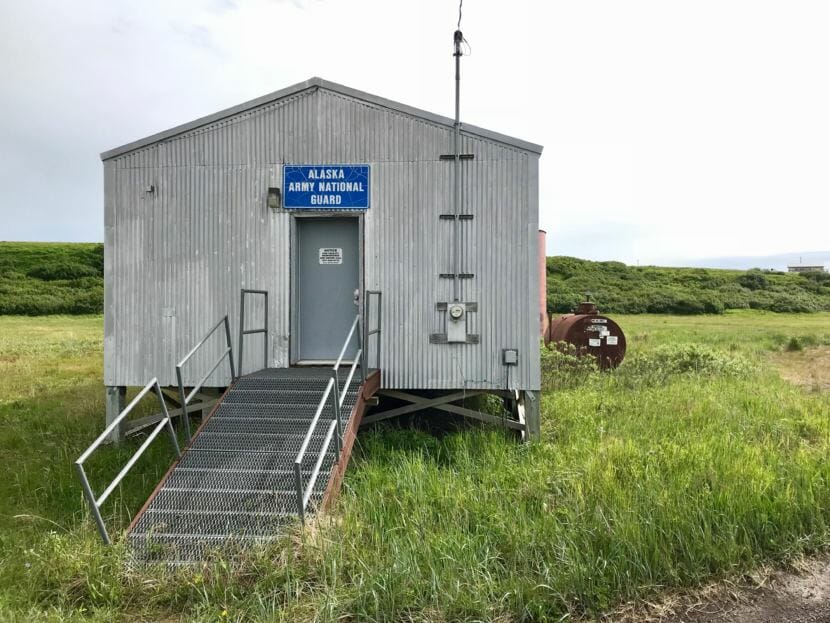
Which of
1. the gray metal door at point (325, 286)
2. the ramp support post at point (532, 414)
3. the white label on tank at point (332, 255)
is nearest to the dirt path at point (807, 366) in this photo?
the ramp support post at point (532, 414)

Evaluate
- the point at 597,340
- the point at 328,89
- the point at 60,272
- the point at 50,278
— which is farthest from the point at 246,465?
the point at 60,272

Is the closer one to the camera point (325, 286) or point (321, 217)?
point (321, 217)

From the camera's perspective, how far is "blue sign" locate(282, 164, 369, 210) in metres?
7.42

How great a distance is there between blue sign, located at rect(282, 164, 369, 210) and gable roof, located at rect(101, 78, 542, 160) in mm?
943

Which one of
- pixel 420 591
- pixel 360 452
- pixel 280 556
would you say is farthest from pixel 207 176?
pixel 420 591

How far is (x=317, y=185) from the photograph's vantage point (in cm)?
743

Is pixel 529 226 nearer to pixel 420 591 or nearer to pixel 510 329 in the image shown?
pixel 510 329

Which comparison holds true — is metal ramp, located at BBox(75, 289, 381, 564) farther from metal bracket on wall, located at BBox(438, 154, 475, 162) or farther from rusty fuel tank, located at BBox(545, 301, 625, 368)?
rusty fuel tank, located at BBox(545, 301, 625, 368)

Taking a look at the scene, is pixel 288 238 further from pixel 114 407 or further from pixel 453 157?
pixel 114 407

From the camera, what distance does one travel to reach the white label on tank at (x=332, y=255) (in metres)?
7.70

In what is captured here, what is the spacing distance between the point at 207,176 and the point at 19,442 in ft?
15.4

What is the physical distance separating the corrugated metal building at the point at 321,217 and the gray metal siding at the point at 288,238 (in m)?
0.01

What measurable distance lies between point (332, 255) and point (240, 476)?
354 cm

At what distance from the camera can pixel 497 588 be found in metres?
3.58
